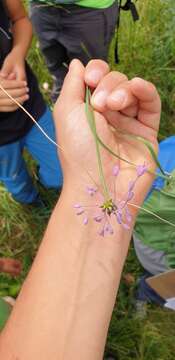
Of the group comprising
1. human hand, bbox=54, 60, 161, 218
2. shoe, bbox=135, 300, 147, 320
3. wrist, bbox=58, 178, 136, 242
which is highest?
human hand, bbox=54, 60, 161, 218

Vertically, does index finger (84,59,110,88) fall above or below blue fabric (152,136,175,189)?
above

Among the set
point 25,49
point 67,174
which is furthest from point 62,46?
point 67,174

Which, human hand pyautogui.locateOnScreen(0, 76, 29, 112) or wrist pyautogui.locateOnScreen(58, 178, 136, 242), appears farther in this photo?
human hand pyautogui.locateOnScreen(0, 76, 29, 112)

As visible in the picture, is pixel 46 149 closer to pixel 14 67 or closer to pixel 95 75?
pixel 14 67

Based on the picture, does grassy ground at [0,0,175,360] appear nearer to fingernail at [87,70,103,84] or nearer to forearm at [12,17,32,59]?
forearm at [12,17,32,59]

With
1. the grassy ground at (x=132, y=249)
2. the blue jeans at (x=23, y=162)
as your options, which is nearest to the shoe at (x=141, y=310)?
the grassy ground at (x=132, y=249)

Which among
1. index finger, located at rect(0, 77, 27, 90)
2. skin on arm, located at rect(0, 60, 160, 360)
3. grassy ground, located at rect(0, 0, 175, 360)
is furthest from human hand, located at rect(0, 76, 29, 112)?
grassy ground, located at rect(0, 0, 175, 360)

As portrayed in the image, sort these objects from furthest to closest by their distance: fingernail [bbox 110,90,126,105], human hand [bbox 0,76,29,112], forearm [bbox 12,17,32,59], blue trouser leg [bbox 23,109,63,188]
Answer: blue trouser leg [bbox 23,109,63,188]
forearm [bbox 12,17,32,59]
human hand [bbox 0,76,29,112]
fingernail [bbox 110,90,126,105]
